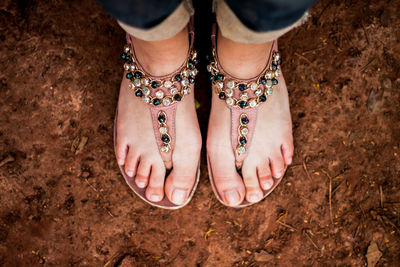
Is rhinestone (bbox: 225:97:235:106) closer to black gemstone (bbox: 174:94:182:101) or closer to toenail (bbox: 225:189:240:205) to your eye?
black gemstone (bbox: 174:94:182:101)

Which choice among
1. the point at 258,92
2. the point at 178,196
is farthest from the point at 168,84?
the point at 178,196

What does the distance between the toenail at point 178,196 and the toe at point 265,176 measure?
0.31 meters

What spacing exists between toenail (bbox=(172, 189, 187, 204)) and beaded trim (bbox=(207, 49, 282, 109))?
396 millimetres

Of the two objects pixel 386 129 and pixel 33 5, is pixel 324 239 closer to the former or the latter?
pixel 386 129

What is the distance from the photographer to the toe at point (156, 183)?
1.15m

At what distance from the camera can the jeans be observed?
58cm

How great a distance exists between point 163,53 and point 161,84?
5.3 inches

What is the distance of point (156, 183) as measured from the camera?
1148 mm

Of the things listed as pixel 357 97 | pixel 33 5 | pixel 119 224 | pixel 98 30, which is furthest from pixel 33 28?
pixel 357 97

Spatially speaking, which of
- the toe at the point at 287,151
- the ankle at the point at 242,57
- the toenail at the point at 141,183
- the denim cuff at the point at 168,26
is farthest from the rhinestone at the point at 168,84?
the toe at the point at 287,151

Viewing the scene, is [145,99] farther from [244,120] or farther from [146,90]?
[244,120]

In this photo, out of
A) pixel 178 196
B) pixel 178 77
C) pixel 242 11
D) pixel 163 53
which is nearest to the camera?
pixel 242 11

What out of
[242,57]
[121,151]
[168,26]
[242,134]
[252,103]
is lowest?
[121,151]

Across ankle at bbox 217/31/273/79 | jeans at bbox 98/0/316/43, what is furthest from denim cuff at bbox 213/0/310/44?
ankle at bbox 217/31/273/79
